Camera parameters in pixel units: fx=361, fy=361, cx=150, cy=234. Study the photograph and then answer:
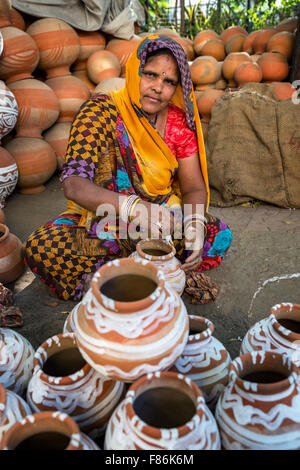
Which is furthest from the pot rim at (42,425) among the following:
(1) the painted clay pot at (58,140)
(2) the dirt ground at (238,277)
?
(1) the painted clay pot at (58,140)

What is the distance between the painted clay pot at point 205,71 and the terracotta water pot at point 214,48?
26.6 inches

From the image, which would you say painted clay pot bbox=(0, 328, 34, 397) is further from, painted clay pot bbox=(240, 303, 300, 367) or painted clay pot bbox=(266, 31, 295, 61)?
painted clay pot bbox=(266, 31, 295, 61)

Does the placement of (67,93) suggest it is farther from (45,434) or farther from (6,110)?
(45,434)

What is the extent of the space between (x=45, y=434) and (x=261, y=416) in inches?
20.7

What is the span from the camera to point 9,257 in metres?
2.46

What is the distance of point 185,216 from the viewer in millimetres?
2326

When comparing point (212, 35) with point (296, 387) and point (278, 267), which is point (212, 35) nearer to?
point (278, 267)

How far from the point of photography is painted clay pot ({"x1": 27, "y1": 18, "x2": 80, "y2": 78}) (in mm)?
4250

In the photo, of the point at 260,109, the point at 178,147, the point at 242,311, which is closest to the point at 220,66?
the point at 260,109

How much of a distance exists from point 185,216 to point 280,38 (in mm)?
3625

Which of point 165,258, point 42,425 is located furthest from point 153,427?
point 165,258

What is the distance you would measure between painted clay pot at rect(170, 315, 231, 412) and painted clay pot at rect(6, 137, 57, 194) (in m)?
3.37

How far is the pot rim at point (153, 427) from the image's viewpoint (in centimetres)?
78

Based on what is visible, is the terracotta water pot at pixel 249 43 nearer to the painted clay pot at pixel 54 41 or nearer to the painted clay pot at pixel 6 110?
the painted clay pot at pixel 54 41
